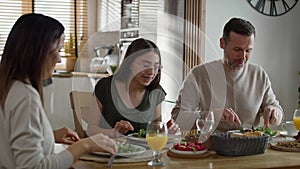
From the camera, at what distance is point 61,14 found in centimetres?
670

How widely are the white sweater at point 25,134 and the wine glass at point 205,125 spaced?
69cm

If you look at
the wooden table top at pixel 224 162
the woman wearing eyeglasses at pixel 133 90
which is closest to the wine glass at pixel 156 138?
the wooden table top at pixel 224 162

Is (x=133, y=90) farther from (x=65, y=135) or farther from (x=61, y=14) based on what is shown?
(x=61, y=14)

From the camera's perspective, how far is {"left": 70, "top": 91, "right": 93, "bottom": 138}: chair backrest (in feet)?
8.39

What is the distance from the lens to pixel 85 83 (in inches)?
164

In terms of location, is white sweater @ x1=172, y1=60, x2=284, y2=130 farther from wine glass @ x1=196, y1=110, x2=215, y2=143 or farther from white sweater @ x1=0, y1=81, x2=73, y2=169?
white sweater @ x1=0, y1=81, x2=73, y2=169

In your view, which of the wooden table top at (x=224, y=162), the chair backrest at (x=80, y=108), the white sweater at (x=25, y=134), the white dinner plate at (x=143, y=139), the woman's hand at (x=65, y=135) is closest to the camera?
the white sweater at (x=25, y=134)

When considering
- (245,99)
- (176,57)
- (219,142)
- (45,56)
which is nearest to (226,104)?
(245,99)

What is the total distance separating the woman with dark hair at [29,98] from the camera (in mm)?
1387

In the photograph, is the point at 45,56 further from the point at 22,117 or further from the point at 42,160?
the point at 42,160

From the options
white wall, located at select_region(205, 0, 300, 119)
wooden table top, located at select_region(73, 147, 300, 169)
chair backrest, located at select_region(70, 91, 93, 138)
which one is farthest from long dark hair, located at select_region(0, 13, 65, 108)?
white wall, located at select_region(205, 0, 300, 119)

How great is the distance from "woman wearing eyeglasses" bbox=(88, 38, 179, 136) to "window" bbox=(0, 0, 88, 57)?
14.0 ft

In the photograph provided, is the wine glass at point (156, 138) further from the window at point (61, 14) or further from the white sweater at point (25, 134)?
the window at point (61, 14)

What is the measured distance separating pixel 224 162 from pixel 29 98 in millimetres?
790
